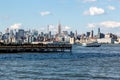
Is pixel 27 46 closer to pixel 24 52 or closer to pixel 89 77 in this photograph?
pixel 24 52

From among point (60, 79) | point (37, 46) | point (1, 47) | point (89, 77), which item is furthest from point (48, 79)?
point (37, 46)

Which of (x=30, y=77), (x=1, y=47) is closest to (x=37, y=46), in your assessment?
(x=1, y=47)

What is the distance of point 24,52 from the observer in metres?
158

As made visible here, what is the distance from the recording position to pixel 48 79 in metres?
56.4

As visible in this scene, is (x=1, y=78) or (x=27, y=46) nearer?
(x=1, y=78)

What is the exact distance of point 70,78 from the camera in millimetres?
57812

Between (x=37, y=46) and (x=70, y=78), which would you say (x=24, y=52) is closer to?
(x=37, y=46)

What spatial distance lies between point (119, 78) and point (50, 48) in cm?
10959

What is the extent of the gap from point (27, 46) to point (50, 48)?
9917 millimetres

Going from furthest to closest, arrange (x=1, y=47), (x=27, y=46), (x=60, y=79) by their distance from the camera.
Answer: (x=27, y=46) → (x=1, y=47) → (x=60, y=79)

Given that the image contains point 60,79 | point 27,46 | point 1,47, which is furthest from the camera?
point 27,46

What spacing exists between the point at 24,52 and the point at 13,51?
200 inches

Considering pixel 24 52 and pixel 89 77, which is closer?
pixel 89 77

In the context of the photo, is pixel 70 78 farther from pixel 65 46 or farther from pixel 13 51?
pixel 65 46
